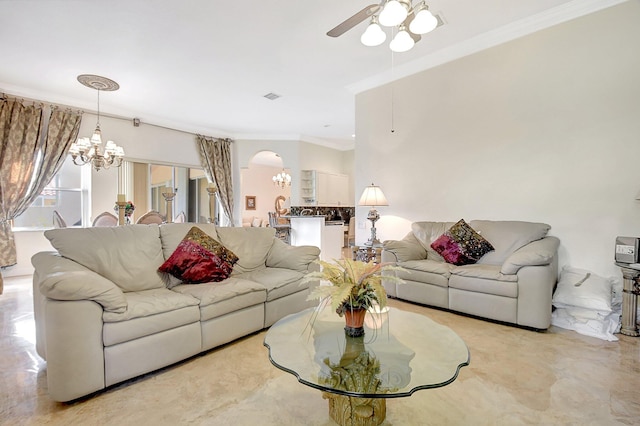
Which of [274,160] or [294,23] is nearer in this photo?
[294,23]

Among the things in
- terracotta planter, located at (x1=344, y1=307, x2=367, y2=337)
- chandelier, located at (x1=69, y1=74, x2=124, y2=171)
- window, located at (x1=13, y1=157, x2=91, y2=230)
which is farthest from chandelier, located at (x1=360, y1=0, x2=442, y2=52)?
window, located at (x1=13, y1=157, x2=91, y2=230)

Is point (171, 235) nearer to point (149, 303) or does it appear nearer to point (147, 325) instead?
point (149, 303)

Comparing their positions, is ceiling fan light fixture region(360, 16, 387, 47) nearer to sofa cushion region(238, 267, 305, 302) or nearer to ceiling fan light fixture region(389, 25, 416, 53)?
ceiling fan light fixture region(389, 25, 416, 53)

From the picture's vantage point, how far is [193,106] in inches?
216

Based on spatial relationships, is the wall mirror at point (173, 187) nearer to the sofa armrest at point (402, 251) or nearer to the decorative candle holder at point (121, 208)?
the decorative candle holder at point (121, 208)

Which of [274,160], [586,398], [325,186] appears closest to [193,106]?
[325,186]

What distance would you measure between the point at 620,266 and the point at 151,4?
4.73 m

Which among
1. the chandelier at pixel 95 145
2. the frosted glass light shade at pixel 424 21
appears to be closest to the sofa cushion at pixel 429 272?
the frosted glass light shade at pixel 424 21

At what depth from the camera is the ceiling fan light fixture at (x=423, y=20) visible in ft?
5.75

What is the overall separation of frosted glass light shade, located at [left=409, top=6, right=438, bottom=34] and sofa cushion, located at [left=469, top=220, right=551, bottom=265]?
232 centimetres

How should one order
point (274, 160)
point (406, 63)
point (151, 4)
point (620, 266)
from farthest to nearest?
point (274, 160), point (406, 63), point (151, 4), point (620, 266)

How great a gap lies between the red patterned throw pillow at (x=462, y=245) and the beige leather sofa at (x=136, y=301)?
1.44 meters

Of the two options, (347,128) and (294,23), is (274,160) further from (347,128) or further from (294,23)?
(294,23)

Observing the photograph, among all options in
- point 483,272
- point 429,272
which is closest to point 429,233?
point 429,272
